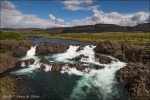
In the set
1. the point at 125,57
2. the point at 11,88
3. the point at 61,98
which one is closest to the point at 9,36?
the point at 125,57

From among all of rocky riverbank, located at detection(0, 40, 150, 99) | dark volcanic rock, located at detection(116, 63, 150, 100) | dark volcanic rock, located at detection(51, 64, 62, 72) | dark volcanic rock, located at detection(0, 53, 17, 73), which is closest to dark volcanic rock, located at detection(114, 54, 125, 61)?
rocky riverbank, located at detection(0, 40, 150, 99)

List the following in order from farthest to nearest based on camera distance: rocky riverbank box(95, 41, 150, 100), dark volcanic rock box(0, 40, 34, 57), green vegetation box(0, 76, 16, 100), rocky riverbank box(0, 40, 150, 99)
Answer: dark volcanic rock box(0, 40, 34, 57) → rocky riverbank box(0, 40, 150, 99) → rocky riverbank box(95, 41, 150, 100) → green vegetation box(0, 76, 16, 100)

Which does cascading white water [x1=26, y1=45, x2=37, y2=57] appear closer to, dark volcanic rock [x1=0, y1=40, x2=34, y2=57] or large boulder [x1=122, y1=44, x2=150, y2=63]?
dark volcanic rock [x1=0, y1=40, x2=34, y2=57]

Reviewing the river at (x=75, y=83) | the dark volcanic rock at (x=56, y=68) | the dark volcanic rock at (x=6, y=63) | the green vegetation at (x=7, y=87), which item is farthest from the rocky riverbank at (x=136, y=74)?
the dark volcanic rock at (x=6, y=63)

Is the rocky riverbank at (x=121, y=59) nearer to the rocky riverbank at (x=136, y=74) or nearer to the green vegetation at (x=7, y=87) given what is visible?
the rocky riverbank at (x=136, y=74)

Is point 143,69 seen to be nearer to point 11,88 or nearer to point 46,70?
point 46,70

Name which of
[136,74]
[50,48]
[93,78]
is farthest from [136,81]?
[50,48]

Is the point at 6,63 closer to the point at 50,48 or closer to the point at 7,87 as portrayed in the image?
the point at 7,87
